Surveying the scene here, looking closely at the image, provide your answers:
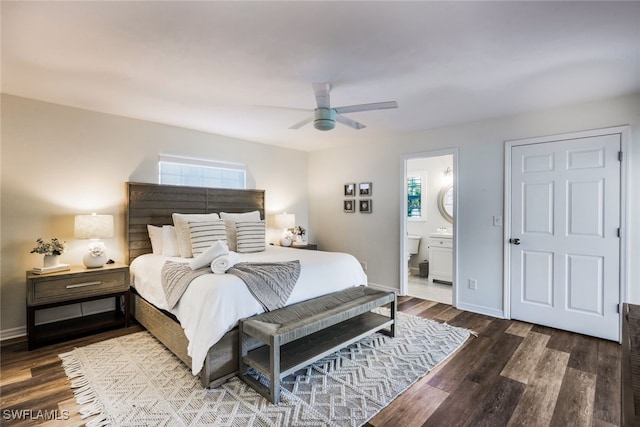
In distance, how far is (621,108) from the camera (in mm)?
3004

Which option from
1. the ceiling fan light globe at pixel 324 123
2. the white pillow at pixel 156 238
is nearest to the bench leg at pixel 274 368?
the ceiling fan light globe at pixel 324 123

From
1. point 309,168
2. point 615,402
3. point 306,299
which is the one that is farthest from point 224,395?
point 309,168

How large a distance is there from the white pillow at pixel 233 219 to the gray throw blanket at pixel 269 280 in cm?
122

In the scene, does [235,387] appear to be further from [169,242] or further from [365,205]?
[365,205]

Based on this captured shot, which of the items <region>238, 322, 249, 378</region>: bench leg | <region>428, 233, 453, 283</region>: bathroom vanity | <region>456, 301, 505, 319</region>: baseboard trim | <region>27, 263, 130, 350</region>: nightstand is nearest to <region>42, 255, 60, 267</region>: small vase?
<region>27, 263, 130, 350</region>: nightstand

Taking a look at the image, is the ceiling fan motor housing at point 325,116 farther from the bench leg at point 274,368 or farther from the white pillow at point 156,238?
the white pillow at point 156,238

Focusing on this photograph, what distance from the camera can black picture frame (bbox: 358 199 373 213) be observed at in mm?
4991

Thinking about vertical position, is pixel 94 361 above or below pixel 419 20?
below

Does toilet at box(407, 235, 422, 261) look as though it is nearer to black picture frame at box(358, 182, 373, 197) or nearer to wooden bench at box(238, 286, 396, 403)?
black picture frame at box(358, 182, 373, 197)

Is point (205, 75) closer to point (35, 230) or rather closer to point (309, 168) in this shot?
point (35, 230)

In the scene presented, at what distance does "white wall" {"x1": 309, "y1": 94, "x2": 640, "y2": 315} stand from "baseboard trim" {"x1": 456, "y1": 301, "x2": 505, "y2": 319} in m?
0.01

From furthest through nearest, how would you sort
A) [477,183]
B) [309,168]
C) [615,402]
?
[309,168]
[477,183]
[615,402]

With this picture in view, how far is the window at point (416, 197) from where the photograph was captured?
6.22m

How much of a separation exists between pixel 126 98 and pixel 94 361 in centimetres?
246
